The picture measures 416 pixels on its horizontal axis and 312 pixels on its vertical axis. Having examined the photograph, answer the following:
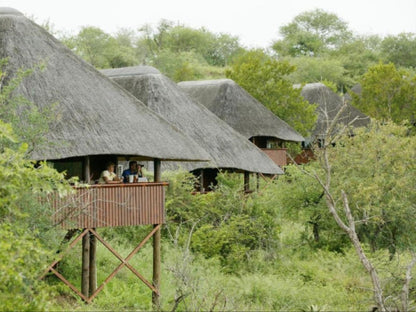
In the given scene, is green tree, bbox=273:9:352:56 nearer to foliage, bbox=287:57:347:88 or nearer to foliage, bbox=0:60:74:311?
foliage, bbox=287:57:347:88

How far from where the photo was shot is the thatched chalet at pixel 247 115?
32719 mm

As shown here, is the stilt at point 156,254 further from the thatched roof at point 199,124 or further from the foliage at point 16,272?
the foliage at point 16,272

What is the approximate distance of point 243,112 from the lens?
3309cm

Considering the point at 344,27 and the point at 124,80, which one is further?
the point at 344,27

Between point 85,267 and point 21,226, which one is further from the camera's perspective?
point 85,267

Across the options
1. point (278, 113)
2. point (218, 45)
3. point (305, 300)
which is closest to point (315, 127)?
point (278, 113)

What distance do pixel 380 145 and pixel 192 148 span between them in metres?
6.82

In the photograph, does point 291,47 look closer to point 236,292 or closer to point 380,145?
point 380,145

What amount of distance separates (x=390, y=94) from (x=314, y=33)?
37.3m

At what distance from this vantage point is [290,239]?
2425 centimetres

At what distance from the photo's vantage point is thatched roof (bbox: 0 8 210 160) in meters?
16.5

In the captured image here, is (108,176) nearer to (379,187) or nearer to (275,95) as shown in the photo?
(379,187)

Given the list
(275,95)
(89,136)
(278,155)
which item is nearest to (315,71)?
(275,95)

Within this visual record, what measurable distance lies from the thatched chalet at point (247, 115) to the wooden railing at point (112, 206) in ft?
50.4
